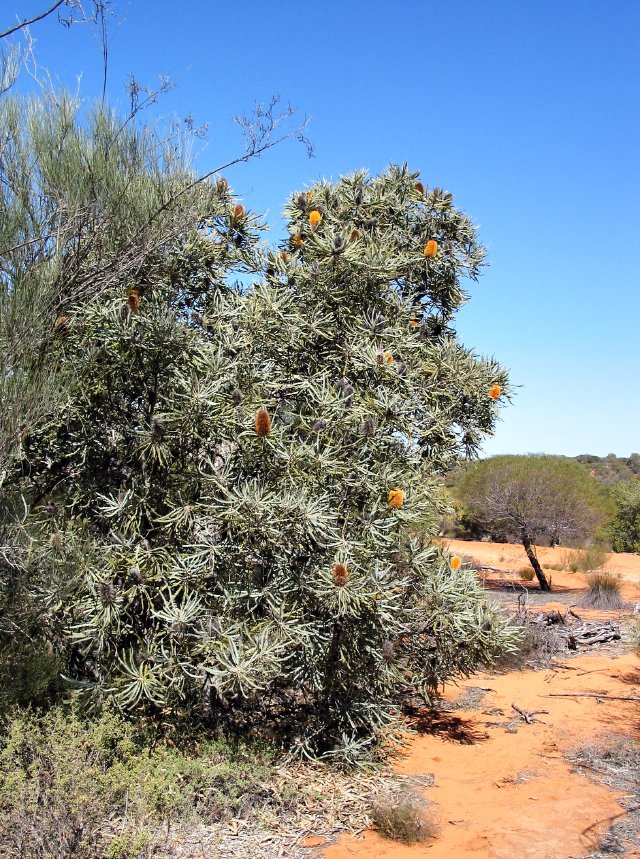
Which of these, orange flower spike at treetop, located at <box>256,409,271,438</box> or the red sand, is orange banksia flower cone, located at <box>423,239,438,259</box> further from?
the red sand

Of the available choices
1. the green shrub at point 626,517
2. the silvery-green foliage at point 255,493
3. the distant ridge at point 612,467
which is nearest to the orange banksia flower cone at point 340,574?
the silvery-green foliage at point 255,493

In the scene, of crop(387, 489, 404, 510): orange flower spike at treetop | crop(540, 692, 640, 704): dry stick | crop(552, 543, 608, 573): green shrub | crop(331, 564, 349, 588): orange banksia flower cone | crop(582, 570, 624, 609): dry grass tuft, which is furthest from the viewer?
crop(552, 543, 608, 573): green shrub

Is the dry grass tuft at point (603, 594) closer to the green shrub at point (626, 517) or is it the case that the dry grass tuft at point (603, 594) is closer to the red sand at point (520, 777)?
the red sand at point (520, 777)

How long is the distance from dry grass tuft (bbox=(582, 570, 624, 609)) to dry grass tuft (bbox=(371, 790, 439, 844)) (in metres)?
10.1

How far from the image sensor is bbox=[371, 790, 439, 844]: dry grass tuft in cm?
440

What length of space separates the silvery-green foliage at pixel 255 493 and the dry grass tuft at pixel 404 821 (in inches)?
24.6

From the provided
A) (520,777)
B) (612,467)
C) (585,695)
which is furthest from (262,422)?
(612,467)

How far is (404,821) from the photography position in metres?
4.44

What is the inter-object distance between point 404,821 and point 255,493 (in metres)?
2.20

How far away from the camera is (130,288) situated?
488cm

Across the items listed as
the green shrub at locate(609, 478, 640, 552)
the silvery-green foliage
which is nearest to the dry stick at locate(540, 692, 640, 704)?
the silvery-green foliage

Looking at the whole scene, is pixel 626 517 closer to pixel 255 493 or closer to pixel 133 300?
pixel 255 493

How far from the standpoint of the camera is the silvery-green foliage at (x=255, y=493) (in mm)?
4641

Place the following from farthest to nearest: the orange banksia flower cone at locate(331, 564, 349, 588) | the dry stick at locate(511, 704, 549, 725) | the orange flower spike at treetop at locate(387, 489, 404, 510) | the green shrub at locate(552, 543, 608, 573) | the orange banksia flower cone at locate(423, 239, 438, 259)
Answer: the green shrub at locate(552, 543, 608, 573), the dry stick at locate(511, 704, 549, 725), the orange banksia flower cone at locate(423, 239, 438, 259), the orange flower spike at treetop at locate(387, 489, 404, 510), the orange banksia flower cone at locate(331, 564, 349, 588)
